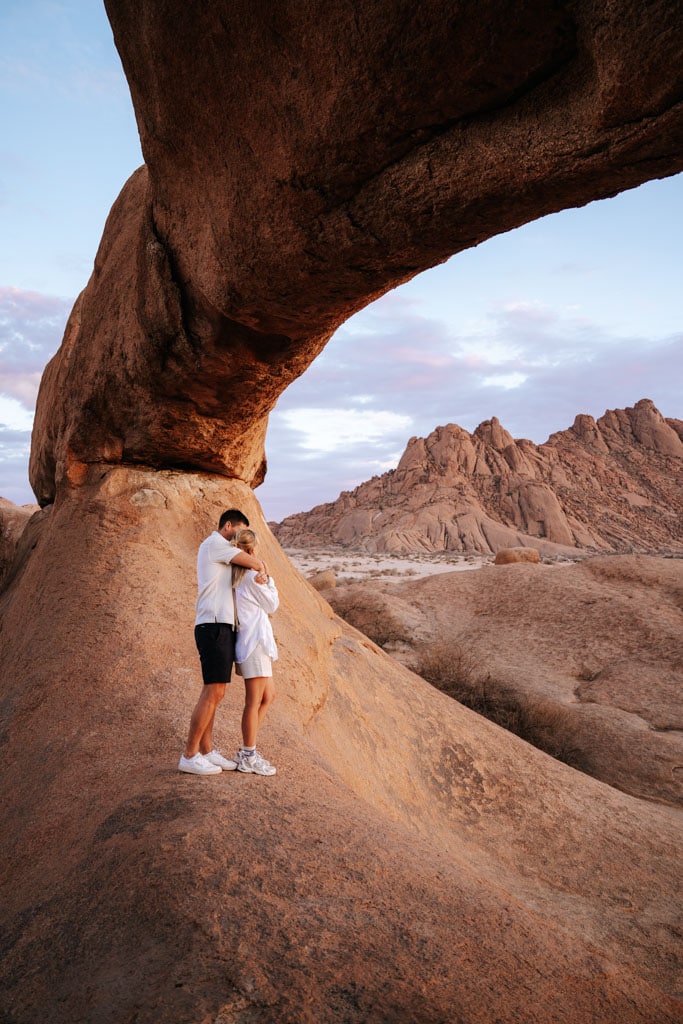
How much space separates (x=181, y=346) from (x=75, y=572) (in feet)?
6.39

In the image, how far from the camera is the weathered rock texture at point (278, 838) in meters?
1.91

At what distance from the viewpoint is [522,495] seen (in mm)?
48312

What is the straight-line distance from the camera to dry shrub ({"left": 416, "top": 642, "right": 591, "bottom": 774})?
296 inches

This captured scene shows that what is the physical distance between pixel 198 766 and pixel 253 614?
0.79 m

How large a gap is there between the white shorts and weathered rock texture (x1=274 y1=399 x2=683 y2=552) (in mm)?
37783

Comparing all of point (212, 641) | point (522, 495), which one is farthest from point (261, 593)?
point (522, 495)

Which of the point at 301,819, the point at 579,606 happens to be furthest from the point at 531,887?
the point at 579,606

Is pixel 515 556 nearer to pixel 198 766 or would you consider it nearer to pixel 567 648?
pixel 567 648

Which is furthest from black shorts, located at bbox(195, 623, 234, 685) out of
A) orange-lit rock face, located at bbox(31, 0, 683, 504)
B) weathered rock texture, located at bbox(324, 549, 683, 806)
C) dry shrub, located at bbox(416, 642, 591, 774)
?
dry shrub, located at bbox(416, 642, 591, 774)

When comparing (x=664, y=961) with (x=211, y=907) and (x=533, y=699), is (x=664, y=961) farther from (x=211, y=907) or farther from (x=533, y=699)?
(x=533, y=699)

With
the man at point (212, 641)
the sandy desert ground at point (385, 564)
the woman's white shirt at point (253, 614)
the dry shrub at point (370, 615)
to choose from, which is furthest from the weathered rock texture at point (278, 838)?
the sandy desert ground at point (385, 564)

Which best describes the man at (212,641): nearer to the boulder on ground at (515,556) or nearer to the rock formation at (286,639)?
the rock formation at (286,639)

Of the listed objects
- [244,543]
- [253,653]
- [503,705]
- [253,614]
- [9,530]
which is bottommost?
[503,705]

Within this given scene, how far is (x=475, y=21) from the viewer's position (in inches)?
88.8
